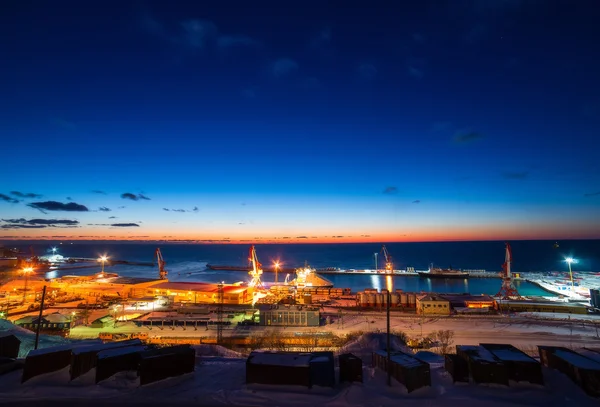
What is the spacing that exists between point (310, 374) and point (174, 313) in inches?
703

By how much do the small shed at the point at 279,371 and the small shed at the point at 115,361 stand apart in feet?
9.72

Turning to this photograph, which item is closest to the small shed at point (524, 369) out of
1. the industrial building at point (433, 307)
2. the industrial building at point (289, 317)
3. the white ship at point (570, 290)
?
the industrial building at point (289, 317)

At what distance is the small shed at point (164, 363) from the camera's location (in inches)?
301

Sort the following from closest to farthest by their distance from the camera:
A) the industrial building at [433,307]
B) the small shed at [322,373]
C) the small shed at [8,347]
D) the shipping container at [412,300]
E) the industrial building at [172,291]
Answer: the small shed at [322,373]
the small shed at [8,347]
the industrial building at [433,307]
the shipping container at [412,300]
the industrial building at [172,291]

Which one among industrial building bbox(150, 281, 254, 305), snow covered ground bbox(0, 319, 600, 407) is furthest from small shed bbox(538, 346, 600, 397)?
industrial building bbox(150, 281, 254, 305)

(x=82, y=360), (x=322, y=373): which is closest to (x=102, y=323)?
(x=82, y=360)

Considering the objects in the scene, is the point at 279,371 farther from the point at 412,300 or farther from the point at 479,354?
the point at 412,300

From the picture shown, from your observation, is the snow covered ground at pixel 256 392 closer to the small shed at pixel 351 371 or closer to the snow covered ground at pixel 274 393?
the snow covered ground at pixel 274 393

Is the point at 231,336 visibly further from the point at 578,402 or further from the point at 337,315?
the point at 578,402

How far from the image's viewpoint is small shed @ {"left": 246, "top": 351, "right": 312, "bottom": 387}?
295 inches

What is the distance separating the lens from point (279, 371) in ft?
24.9

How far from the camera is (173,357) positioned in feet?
26.6

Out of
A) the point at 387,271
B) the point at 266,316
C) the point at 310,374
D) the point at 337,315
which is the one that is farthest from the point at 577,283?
the point at 310,374

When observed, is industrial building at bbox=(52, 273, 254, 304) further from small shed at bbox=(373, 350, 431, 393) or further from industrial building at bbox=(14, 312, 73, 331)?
small shed at bbox=(373, 350, 431, 393)
